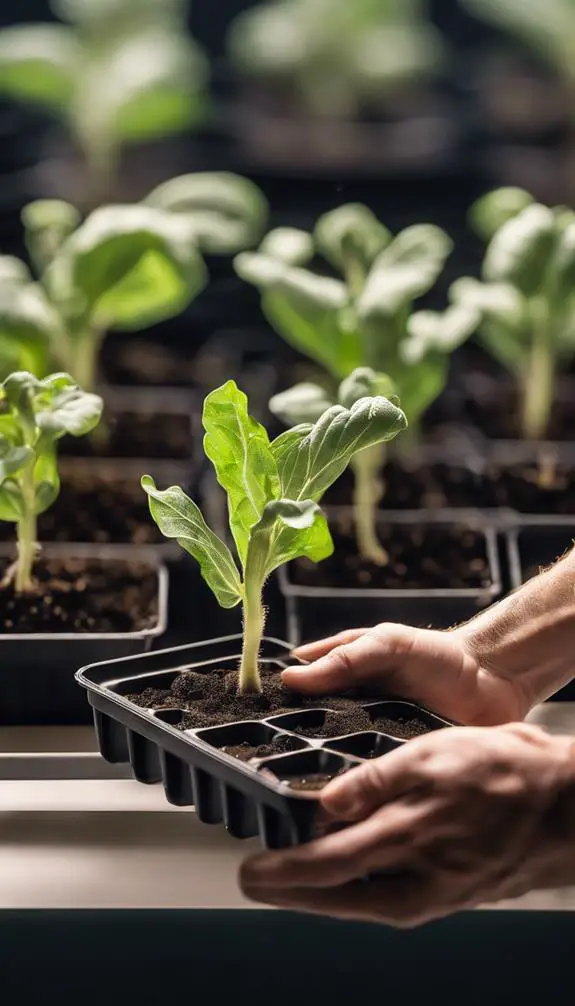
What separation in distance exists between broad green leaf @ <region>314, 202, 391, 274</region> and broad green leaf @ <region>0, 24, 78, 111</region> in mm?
538

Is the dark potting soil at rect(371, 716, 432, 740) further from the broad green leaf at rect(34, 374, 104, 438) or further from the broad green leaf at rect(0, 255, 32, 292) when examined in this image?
the broad green leaf at rect(0, 255, 32, 292)

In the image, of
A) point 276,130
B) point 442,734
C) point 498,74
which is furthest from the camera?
point 498,74

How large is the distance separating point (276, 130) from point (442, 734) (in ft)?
5.14

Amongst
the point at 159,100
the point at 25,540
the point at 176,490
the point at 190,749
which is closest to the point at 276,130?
the point at 159,100

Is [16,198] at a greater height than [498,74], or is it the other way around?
[498,74]

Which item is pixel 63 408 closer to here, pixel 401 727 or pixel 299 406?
pixel 299 406

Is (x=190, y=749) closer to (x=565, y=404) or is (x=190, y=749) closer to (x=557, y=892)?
(x=557, y=892)

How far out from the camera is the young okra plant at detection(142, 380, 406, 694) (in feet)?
2.83

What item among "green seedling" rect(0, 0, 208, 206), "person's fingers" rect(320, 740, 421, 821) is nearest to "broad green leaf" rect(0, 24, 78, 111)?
"green seedling" rect(0, 0, 208, 206)

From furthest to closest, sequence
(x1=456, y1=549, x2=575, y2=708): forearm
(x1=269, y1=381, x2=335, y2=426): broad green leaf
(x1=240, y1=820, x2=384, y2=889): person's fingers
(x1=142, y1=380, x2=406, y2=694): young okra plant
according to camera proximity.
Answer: (x1=269, y1=381, x2=335, y2=426): broad green leaf → (x1=456, y1=549, x2=575, y2=708): forearm → (x1=142, y1=380, x2=406, y2=694): young okra plant → (x1=240, y1=820, x2=384, y2=889): person's fingers

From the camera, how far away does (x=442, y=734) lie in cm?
80

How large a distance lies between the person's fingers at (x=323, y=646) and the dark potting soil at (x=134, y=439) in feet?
1.76

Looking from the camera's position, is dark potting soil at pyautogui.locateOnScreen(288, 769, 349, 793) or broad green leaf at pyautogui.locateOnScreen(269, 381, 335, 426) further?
broad green leaf at pyautogui.locateOnScreen(269, 381, 335, 426)

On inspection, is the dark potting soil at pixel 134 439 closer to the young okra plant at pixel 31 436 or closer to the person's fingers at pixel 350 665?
the young okra plant at pixel 31 436
